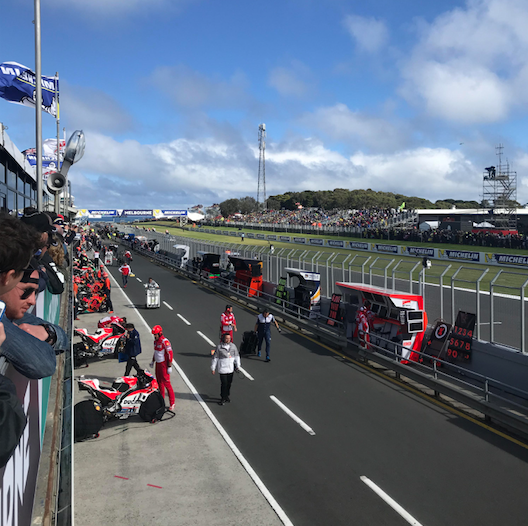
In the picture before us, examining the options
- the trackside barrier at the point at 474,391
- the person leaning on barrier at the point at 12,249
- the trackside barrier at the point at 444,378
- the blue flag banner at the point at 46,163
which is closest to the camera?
the person leaning on barrier at the point at 12,249

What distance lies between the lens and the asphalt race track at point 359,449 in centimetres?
702

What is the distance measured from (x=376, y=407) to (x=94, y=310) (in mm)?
15874

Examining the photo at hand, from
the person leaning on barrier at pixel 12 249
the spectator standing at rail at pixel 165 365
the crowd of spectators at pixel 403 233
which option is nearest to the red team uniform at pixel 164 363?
the spectator standing at rail at pixel 165 365

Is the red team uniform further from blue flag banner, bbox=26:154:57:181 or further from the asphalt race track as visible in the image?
blue flag banner, bbox=26:154:57:181

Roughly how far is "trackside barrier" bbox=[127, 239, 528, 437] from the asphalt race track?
1.47ft

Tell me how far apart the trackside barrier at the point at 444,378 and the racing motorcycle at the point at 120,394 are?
682 centimetres

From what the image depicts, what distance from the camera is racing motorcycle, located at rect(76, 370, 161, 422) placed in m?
9.83

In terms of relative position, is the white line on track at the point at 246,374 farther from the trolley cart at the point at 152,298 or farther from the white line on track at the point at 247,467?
the trolley cart at the point at 152,298

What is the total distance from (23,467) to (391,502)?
594 centimetres

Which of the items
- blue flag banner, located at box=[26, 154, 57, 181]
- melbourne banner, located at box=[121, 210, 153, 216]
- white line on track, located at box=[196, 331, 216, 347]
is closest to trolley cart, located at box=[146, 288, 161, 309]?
white line on track, located at box=[196, 331, 216, 347]

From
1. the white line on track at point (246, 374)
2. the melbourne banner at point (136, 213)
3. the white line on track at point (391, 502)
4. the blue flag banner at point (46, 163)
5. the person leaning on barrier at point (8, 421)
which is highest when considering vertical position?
the melbourne banner at point (136, 213)

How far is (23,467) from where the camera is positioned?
A: 2.99 metres

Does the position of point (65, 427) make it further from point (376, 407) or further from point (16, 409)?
point (376, 407)

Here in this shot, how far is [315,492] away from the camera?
7453mm
